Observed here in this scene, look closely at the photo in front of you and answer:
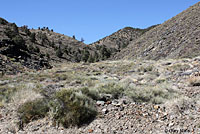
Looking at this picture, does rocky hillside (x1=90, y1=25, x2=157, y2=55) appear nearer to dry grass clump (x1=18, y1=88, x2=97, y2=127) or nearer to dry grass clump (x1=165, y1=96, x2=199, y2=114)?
dry grass clump (x1=165, y1=96, x2=199, y2=114)

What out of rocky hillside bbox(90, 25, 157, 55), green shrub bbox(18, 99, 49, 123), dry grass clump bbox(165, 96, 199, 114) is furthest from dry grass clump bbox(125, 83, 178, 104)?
rocky hillside bbox(90, 25, 157, 55)

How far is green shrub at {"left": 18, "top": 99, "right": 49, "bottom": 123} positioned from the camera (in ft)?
17.2

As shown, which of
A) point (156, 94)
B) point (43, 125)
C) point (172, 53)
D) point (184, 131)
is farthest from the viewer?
point (172, 53)

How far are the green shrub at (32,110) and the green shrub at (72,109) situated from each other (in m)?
0.32

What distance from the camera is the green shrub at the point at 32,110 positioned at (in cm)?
524

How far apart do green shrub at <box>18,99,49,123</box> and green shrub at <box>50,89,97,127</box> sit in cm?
32

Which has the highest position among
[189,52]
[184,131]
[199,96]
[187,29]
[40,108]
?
[187,29]

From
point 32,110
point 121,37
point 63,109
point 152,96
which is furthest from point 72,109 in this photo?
point 121,37

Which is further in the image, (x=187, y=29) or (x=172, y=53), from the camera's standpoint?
(x=187, y=29)

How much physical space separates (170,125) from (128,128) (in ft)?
3.81

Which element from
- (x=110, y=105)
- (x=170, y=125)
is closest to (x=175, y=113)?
(x=170, y=125)

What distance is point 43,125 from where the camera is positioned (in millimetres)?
4883

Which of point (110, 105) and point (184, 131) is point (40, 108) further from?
point (184, 131)

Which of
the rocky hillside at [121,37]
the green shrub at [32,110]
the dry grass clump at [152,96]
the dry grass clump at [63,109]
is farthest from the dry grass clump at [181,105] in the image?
the rocky hillside at [121,37]
